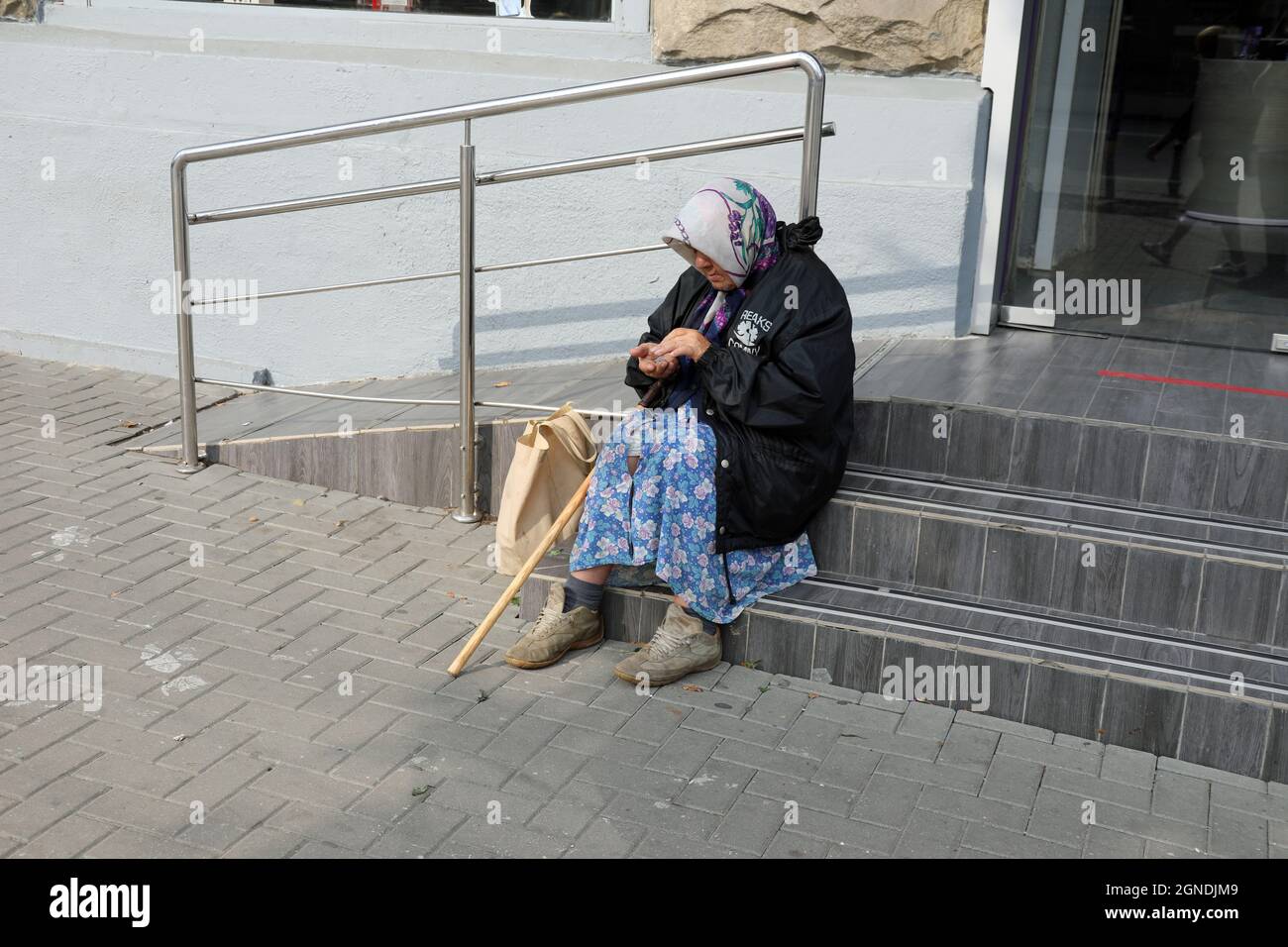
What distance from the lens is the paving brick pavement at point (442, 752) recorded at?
3.35 metres

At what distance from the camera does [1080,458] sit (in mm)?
4445

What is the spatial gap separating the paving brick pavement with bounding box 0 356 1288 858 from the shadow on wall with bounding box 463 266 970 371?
1.57 meters

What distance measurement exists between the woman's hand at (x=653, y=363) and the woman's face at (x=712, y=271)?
27 cm

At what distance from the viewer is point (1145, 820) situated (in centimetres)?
343

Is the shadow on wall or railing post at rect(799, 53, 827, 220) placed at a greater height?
railing post at rect(799, 53, 827, 220)

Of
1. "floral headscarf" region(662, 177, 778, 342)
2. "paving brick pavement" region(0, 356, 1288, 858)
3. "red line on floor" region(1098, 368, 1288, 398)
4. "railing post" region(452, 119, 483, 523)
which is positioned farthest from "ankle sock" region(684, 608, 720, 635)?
"red line on floor" region(1098, 368, 1288, 398)

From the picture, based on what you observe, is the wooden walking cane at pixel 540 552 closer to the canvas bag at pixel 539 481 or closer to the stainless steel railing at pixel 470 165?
the canvas bag at pixel 539 481

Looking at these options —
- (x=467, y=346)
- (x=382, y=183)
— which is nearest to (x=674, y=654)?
(x=467, y=346)

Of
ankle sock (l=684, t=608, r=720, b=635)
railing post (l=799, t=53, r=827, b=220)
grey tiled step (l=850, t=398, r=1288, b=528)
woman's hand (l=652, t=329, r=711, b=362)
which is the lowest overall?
ankle sock (l=684, t=608, r=720, b=635)

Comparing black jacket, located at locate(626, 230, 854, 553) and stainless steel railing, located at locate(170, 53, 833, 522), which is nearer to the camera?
black jacket, located at locate(626, 230, 854, 553)

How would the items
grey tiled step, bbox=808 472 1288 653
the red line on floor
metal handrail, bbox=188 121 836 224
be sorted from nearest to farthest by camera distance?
grey tiled step, bbox=808 472 1288 653 → metal handrail, bbox=188 121 836 224 → the red line on floor

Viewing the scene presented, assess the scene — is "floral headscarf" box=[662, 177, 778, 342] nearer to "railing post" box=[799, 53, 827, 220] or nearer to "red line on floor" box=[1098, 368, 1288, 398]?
"railing post" box=[799, 53, 827, 220]

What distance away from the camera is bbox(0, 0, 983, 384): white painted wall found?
5.64 metres

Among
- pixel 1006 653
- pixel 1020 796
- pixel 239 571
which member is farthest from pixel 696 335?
pixel 239 571
